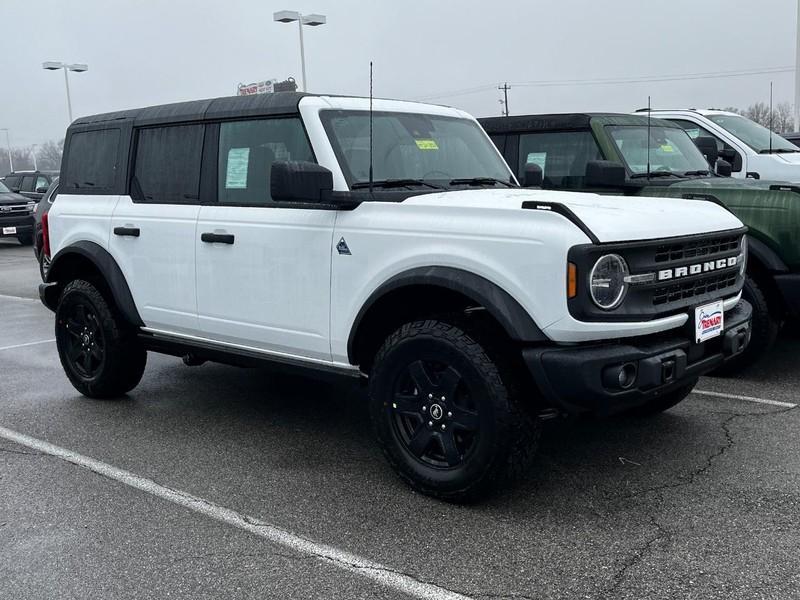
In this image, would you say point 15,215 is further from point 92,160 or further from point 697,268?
point 697,268

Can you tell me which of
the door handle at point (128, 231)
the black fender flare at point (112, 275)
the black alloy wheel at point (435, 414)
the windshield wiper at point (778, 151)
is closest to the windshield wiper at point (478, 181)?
the black alloy wheel at point (435, 414)

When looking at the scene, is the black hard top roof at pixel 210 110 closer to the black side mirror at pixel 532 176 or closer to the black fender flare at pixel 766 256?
the black side mirror at pixel 532 176

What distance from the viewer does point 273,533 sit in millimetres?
3836

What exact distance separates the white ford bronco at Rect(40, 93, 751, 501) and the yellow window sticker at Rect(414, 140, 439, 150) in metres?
0.04

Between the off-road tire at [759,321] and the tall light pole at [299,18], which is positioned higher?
the tall light pole at [299,18]

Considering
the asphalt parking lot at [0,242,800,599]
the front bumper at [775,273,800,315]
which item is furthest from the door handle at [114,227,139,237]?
the front bumper at [775,273,800,315]

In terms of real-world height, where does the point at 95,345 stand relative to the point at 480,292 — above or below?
below

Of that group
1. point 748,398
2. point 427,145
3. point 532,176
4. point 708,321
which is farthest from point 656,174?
point 708,321

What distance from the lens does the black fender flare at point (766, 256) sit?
19.5 ft

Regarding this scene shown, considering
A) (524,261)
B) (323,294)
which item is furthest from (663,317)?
(323,294)

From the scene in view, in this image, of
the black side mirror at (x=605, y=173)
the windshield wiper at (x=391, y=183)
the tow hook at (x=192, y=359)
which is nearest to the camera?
the windshield wiper at (x=391, y=183)

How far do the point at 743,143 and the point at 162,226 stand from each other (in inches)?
269

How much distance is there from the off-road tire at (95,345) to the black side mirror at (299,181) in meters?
2.15

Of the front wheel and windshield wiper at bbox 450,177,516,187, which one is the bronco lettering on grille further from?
windshield wiper at bbox 450,177,516,187
